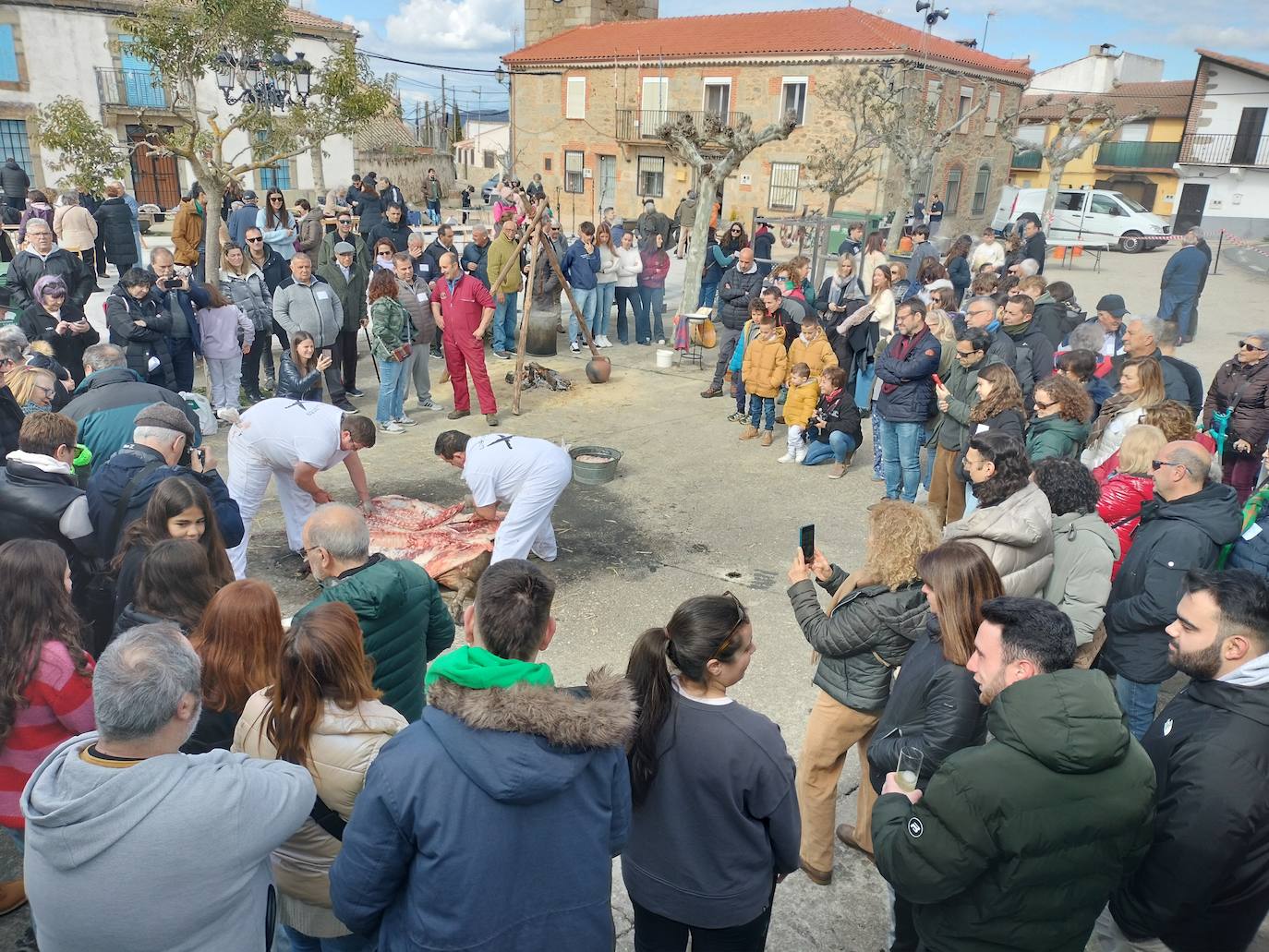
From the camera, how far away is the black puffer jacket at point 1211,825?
2.55 meters

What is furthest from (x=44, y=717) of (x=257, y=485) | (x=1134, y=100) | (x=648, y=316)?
(x=1134, y=100)

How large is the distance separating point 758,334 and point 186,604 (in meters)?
6.74

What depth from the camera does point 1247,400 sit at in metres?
6.71

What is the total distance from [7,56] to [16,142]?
263 cm

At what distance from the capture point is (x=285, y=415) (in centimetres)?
608

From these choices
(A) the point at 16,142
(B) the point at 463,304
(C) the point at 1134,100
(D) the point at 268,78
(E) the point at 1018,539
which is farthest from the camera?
(C) the point at 1134,100

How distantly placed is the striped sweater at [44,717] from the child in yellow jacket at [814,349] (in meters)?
6.93

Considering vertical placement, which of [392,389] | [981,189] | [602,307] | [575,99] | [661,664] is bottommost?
[392,389]

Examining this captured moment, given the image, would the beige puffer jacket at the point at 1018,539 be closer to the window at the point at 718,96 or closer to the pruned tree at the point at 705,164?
the pruned tree at the point at 705,164

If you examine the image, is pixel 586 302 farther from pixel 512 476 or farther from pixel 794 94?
pixel 794 94

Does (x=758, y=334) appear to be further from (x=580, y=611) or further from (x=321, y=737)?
(x=321, y=737)

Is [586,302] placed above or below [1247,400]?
below

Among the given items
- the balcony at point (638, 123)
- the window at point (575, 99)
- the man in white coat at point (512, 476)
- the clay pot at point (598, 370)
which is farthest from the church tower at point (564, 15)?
the man in white coat at point (512, 476)

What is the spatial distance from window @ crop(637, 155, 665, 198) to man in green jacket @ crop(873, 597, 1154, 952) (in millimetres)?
35269
